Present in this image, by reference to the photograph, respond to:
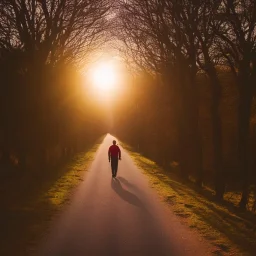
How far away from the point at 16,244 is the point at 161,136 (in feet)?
85.1

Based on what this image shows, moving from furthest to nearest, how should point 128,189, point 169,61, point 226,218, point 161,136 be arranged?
point 161,136 → point 169,61 → point 128,189 → point 226,218

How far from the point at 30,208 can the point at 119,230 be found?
3.69 meters

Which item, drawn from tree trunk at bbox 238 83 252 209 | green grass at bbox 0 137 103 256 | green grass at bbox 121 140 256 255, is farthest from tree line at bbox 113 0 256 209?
green grass at bbox 0 137 103 256

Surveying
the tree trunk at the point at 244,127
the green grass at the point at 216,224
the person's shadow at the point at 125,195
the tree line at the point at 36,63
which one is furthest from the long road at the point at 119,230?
the tree line at the point at 36,63

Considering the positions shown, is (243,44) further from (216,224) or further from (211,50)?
(216,224)

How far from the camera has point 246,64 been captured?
47.3ft

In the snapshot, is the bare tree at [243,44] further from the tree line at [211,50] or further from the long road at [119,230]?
the long road at [119,230]

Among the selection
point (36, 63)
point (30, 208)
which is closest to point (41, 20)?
point (36, 63)

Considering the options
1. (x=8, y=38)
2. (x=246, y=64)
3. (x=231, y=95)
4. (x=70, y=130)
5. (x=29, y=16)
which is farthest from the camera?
(x=70, y=130)

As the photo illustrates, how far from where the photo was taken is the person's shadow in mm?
13388

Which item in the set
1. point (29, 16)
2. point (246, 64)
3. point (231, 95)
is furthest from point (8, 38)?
point (231, 95)

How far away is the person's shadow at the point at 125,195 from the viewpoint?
43.9ft

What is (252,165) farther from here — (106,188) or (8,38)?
(8,38)

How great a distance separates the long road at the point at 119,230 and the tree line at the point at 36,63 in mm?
7253
